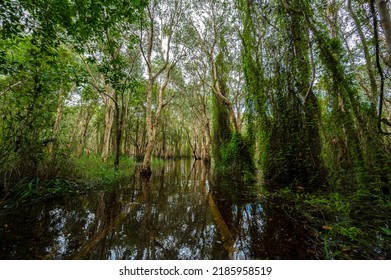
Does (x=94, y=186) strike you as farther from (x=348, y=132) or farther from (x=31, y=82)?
(x=348, y=132)

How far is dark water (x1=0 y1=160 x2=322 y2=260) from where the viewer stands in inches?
98.0

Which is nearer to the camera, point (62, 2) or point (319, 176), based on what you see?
point (62, 2)

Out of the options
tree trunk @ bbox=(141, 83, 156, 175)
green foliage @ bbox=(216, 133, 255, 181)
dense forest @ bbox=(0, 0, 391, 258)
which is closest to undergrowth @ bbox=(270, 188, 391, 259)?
dense forest @ bbox=(0, 0, 391, 258)

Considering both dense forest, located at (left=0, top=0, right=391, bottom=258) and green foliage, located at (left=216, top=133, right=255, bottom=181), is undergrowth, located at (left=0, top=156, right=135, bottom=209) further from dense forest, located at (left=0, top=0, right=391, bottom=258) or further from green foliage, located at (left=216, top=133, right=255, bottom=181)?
green foliage, located at (left=216, top=133, right=255, bottom=181)

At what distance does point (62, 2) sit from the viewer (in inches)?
153

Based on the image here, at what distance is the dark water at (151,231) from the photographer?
98.0 inches

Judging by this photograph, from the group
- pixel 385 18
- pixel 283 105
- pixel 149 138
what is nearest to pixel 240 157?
pixel 283 105

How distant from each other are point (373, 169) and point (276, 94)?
3.96 m

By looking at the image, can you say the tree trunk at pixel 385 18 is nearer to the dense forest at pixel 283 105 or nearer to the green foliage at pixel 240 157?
the dense forest at pixel 283 105

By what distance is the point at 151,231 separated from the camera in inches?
127

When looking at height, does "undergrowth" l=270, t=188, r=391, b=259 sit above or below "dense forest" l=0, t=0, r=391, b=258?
below

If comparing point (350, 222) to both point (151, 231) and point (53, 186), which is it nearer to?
point (151, 231)

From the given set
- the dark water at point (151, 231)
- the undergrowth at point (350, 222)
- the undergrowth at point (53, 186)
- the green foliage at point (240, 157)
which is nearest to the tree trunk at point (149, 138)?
the undergrowth at point (53, 186)
